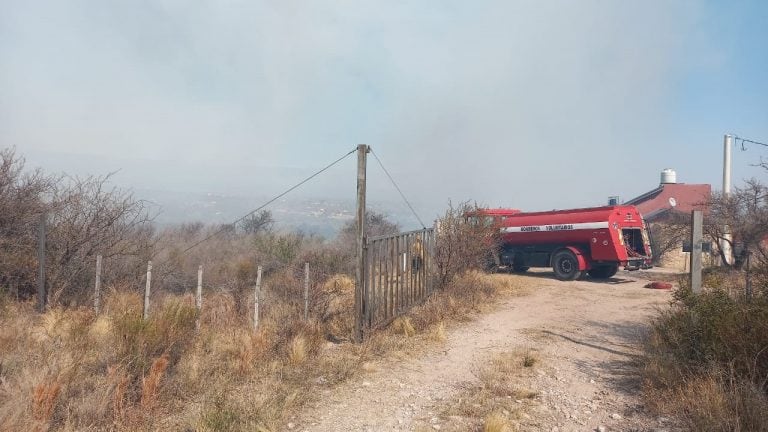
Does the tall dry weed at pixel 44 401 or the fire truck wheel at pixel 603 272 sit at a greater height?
the tall dry weed at pixel 44 401

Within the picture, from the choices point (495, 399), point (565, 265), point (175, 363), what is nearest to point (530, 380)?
point (495, 399)

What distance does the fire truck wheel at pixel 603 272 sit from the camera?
1759 centimetres

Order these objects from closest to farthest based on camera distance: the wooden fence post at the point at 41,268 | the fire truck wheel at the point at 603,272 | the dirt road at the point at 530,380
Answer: the dirt road at the point at 530,380
the wooden fence post at the point at 41,268
the fire truck wheel at the point at 603,272

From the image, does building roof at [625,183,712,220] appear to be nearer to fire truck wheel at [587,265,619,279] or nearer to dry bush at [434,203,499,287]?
fire truck wheel at [587,265,619,279]

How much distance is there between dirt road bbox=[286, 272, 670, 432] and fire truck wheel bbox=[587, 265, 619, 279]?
6.77 meters

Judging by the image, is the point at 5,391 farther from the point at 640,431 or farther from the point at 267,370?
the point at 640,431

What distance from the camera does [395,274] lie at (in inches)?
371

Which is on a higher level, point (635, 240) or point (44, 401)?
point (635, 240)

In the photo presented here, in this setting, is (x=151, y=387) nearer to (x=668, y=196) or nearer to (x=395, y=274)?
(x=395, y=274)

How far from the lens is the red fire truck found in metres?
15.8

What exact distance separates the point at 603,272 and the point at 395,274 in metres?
11.2

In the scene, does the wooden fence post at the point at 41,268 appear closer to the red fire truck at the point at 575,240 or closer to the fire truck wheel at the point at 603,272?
the red fire truck at the point at 575,240

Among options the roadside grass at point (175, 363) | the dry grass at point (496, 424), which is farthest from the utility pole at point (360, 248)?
the dry grass at point (496, 424)

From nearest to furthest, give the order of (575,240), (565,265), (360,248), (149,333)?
(149,333) → (360,248) → (575,240) → (565,265)
